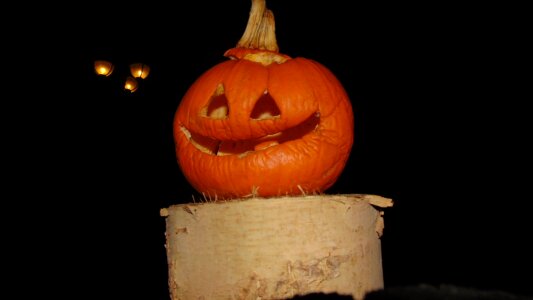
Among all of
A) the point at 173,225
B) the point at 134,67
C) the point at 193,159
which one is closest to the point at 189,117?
the point at 193,159

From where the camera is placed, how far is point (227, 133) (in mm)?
1921

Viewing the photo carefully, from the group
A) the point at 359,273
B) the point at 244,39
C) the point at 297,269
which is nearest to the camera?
the point at 297,269

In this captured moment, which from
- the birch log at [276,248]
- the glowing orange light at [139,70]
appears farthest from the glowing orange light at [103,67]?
the birch log at [276,248]

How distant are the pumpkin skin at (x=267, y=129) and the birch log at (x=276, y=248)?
13cm

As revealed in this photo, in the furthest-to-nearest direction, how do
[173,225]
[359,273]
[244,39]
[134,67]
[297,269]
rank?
[134,67]
[244,39]
[173,225]
[359,273]
[297,269]

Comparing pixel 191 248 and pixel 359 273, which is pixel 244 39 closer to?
pixel 191 248

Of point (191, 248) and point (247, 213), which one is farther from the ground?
point (247, 213)

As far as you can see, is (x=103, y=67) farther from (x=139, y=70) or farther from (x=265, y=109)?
(x=265, y=109)

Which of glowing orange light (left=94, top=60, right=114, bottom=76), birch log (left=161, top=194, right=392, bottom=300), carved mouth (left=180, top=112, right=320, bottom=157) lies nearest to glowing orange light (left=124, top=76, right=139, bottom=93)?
glowing orange light (left=94, top=60, right=114, bottom=76)

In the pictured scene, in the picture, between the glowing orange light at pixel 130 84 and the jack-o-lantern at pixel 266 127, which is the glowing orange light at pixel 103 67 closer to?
the glowing orange light at pixel 130 84

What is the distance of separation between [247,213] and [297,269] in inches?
9.6

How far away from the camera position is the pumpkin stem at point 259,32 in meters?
2.20

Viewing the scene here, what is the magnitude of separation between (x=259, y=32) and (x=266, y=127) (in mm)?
512

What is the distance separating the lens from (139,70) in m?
3.71
